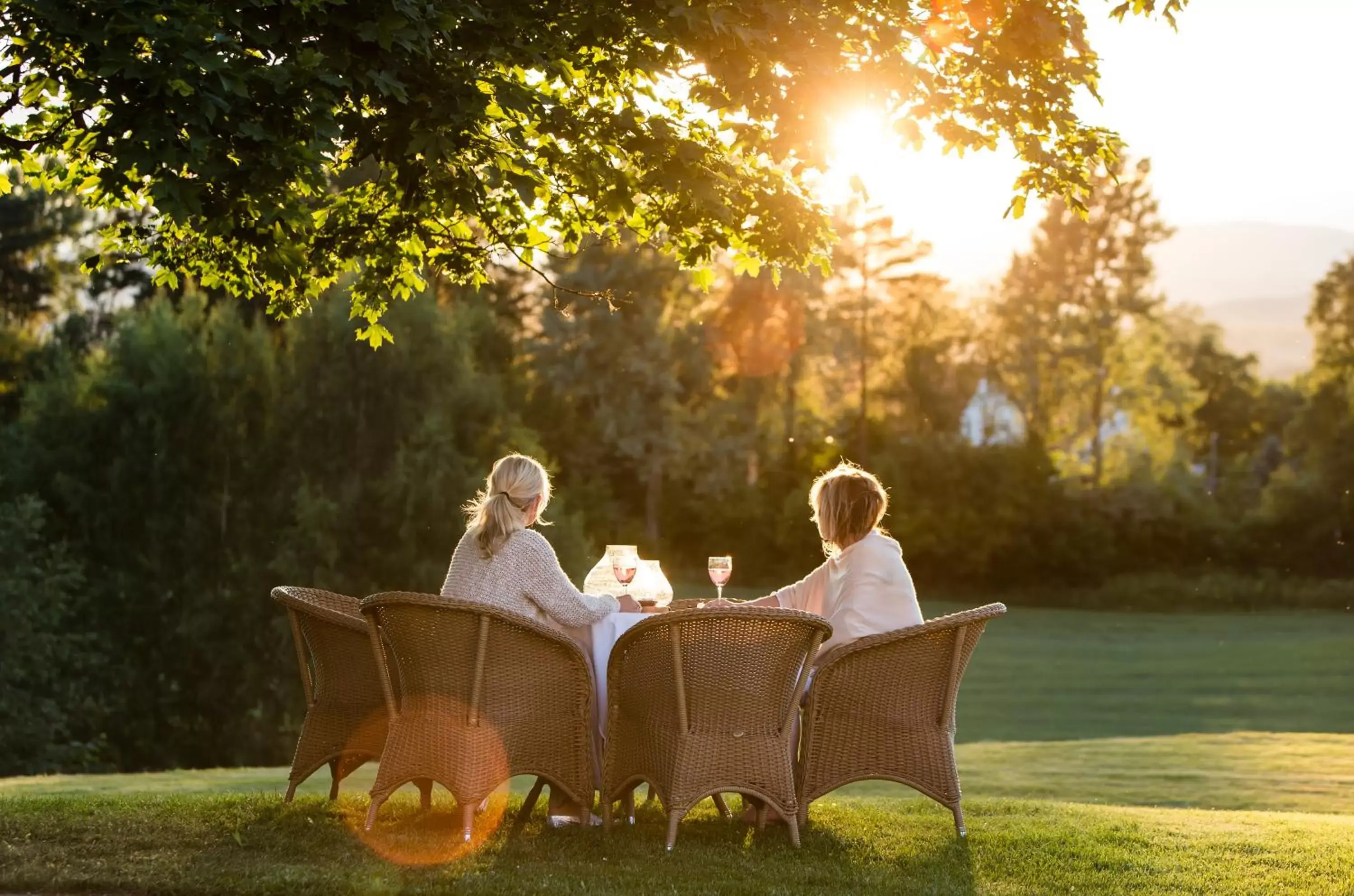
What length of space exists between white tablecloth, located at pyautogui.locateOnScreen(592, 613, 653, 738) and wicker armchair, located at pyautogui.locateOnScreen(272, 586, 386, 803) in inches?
40.2

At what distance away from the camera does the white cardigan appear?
6.44 meters

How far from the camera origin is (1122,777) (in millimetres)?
14406

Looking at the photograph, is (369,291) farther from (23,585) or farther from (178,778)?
(23,585)

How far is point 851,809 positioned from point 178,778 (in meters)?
7.73

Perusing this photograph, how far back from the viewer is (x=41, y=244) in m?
40.3

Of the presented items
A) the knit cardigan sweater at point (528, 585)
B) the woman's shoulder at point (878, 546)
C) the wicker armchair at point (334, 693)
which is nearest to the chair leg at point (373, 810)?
the wicker armchair at point (334, 693)

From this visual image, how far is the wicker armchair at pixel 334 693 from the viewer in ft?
22.3

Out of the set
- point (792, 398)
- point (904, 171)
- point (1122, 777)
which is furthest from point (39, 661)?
point (792, 398)

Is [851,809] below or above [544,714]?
below

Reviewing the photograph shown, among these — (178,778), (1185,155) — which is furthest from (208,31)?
(1185,155)

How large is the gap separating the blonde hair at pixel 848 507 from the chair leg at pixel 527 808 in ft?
5.35

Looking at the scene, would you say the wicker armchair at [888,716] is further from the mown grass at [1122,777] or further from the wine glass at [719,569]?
the mown grass at [1122,777]

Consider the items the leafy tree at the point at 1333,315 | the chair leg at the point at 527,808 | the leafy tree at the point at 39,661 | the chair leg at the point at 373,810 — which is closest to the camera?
the chair leg at the point at 373,810

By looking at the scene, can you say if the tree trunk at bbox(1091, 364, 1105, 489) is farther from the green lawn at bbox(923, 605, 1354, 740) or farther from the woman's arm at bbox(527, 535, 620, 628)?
the woman's arm at bbox(527, 535, 620, 628)
